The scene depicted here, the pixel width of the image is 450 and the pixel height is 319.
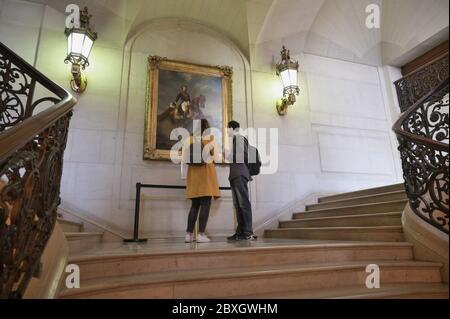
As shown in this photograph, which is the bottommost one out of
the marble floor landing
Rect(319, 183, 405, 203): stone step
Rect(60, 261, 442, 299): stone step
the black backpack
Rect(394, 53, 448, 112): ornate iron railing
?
Rect(60, 261, 442, 299): stone step

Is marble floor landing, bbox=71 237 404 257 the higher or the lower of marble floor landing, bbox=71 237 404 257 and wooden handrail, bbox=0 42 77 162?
the lower

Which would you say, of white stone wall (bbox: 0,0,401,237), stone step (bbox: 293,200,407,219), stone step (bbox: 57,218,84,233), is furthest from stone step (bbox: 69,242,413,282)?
white stone wall (bbox: 0,0,401,237)

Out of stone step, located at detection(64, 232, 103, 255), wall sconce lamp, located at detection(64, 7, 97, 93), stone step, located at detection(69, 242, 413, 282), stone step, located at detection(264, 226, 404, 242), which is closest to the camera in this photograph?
stone step, located at detection(69, 242, 413, 282)

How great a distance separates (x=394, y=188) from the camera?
12.4 ft

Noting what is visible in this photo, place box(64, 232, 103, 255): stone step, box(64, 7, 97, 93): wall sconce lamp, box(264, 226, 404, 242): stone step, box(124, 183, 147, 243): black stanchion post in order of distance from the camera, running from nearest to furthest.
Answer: box(64, 232, 103, 255): stone step < box(264, 226, 404, 242): stone step < box(124, 183, 147, 243): black stanchion post < box(64, 7, 97, 93): wall sconce lamp

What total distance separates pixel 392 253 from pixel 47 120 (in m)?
2.79

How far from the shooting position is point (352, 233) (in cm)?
312

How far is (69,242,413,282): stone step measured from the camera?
1.96 metres

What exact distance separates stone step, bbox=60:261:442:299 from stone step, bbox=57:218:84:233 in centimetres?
152

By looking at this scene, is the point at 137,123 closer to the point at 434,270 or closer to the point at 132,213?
the point at 132,213

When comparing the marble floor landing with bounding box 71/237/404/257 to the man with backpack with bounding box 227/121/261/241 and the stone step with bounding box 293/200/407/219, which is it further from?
the stone step with bounding box 293/200/407/219

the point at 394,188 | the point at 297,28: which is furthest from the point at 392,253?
the point at 297,28

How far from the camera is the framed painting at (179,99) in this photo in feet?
15.5

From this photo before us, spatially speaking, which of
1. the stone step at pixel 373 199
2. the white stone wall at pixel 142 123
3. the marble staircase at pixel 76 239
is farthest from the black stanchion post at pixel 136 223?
the stone step at pixel 373 199
